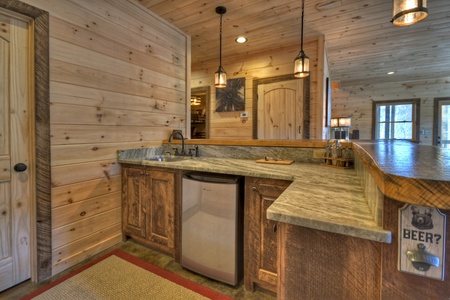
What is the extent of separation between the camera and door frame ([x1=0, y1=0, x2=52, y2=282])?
1640 mm

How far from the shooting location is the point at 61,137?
179cm

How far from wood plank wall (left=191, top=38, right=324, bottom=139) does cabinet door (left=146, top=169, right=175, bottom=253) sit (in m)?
2.28

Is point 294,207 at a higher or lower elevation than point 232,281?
higher

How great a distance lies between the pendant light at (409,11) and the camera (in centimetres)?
131

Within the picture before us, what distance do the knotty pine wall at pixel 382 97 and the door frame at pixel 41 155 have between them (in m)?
7.27

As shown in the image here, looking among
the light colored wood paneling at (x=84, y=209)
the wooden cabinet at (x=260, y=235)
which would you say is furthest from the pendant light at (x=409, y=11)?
the light colored wood paneling at (x=84, y=209)

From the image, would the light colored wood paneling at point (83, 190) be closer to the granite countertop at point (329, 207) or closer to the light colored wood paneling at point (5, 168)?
the light colored wood paneling at point (5, 168)

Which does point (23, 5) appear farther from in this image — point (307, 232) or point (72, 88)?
point (307, 232)

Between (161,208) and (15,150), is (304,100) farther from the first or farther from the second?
(15,150)

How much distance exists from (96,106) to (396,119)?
773 centimetres

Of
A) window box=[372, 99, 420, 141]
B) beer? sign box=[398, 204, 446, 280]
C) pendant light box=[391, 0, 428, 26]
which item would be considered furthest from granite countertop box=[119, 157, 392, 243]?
window box=[372, 99, 420, 141]

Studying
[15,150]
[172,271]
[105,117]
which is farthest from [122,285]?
[105,117]

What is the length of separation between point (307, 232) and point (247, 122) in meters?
3.35

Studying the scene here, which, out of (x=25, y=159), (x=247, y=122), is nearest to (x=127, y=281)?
(x=25, y=159)
